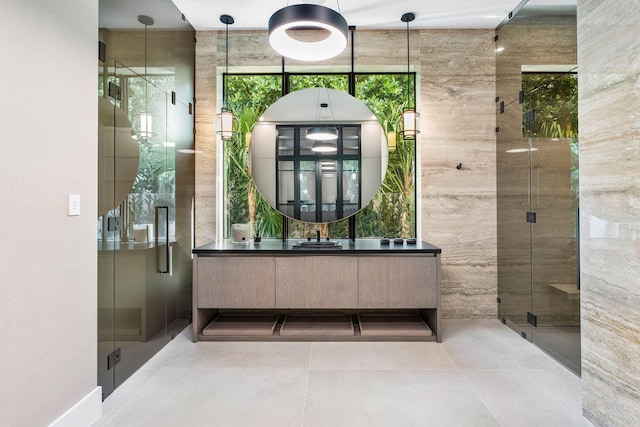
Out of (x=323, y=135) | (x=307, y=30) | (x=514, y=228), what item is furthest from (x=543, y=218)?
(x=307, y=30)

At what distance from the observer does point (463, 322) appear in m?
3.79

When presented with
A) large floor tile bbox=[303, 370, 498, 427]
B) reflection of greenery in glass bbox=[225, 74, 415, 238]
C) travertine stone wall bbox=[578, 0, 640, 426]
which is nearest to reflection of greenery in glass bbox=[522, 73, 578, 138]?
travertine stone wall bbox=[578, 0, 640, 426]

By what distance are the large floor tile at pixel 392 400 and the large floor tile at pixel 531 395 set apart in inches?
4.3

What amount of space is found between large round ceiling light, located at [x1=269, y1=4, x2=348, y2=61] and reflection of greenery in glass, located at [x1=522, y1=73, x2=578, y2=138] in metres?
1.75

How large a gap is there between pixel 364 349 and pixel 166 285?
1.87 meters

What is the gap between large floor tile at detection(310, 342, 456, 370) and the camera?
276 centimetres

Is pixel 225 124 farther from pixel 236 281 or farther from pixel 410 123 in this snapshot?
pixel 410 123

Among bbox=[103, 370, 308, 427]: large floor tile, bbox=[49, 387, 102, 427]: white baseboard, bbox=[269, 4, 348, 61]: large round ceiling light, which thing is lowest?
bbox=[103, 370, 308, 427]: large floor tile

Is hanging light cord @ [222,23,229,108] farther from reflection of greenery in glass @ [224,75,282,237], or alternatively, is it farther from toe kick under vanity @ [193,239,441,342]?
toe kick under vanity @ [193,239,441,342]

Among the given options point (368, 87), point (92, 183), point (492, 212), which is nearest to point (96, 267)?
point (92, 183)

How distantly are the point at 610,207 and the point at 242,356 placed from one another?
108 inches

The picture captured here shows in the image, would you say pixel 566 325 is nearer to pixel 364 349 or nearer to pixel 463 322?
pixel 463 322

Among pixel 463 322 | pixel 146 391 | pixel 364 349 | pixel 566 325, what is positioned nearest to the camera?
pixel 146 391

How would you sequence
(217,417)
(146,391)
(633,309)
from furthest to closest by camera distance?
(146,391) → (217,417) → (633,309)
